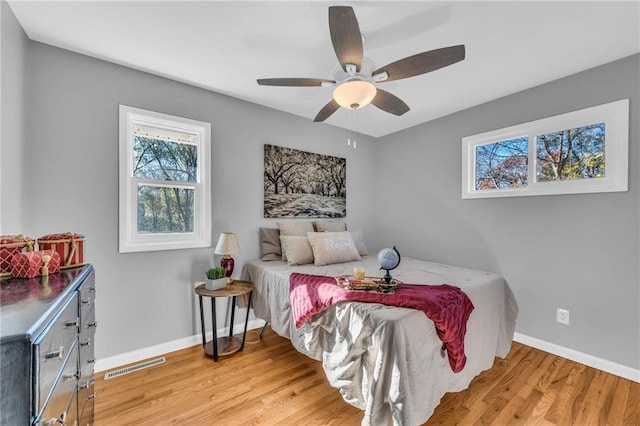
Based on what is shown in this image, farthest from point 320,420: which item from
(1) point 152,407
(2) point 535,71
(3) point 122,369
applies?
(2) point 535,71

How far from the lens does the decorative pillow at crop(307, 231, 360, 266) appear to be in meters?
2.78

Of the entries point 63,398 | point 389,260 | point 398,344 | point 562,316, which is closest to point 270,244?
point 389,260

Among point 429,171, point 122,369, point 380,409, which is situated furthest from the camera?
point 429,171

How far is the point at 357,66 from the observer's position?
1.74 meters

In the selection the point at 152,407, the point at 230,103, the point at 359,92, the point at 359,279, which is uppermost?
the point at 230,103

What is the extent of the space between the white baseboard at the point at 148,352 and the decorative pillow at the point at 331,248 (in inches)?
49.5

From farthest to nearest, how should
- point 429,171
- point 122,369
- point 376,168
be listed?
1. point 376,168
2. point 429,171
3. point 122,369

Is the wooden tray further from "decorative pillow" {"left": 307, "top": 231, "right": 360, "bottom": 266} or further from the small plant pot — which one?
the small plant pot

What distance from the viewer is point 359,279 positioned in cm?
201

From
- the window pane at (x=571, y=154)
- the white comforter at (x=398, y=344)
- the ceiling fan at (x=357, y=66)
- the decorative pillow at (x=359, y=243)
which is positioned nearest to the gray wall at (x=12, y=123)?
A: the ceiling fan at (x=357, y=66)

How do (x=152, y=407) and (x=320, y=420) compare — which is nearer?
(x=320, y=420)

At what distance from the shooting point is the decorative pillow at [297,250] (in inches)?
110

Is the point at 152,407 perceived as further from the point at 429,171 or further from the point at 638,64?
the point at 638,64

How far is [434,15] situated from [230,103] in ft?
6.78
